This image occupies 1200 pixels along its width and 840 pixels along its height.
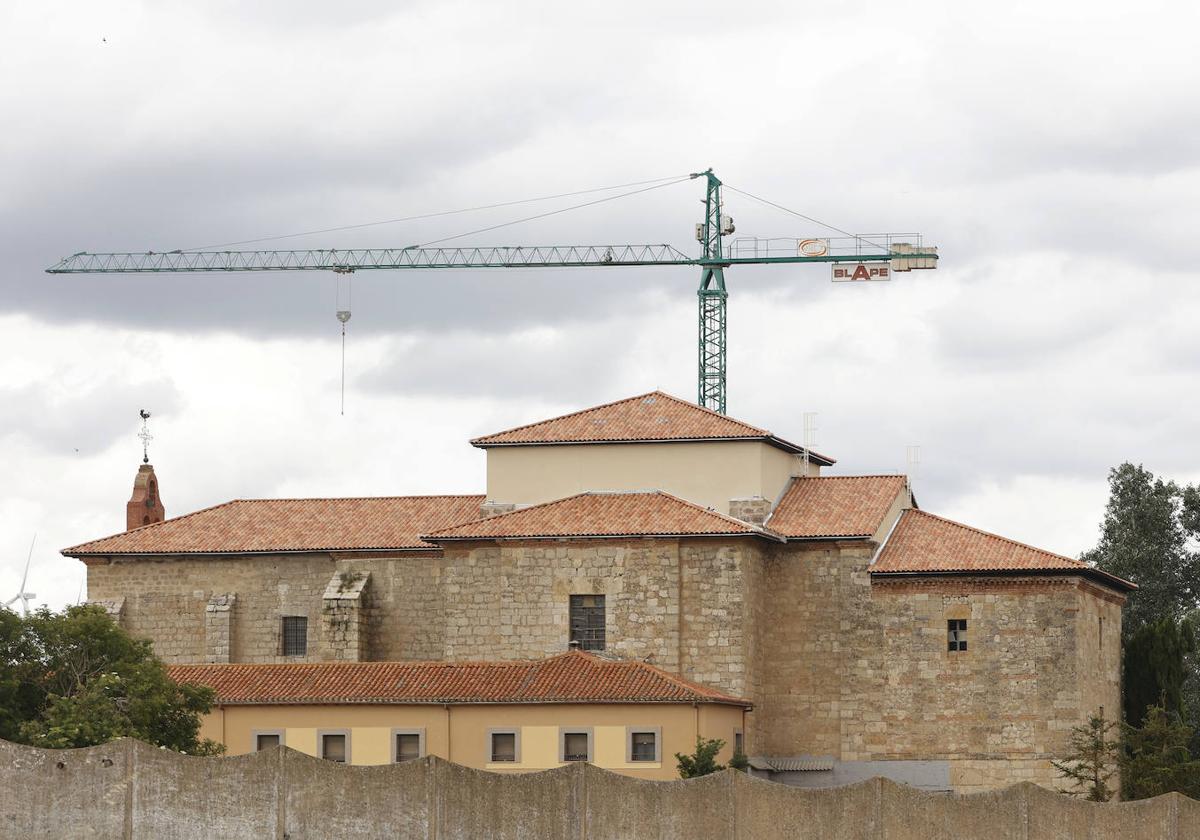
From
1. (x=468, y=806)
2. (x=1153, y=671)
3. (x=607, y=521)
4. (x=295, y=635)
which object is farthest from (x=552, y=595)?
(x=468, y=806)

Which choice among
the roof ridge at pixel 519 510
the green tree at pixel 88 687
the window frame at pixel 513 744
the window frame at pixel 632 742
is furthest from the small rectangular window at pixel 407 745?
the roof ridge at pixel 519 510

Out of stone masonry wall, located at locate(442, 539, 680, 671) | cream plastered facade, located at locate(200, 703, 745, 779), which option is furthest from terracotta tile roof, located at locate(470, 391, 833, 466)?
cream plastered facade, located at locate(200, 703, 745, 779)

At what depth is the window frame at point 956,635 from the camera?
2163 inches

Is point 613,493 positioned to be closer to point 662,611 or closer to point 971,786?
point 662,611

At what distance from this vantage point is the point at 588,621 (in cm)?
5544

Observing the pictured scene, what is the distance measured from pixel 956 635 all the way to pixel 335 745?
52.6 feet

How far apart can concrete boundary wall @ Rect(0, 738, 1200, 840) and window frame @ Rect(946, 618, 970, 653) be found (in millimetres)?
25576

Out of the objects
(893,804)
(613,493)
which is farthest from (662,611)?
(893,804)

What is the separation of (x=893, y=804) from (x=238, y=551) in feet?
116

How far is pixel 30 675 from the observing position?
4700 cm

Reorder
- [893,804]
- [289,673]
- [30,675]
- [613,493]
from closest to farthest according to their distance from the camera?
1. [893,804]
2. [30,675]
3. [289,673]
4. [613,493]

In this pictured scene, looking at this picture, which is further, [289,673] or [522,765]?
A: [289,673]

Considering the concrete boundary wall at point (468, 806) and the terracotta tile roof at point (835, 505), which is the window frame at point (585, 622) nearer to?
the terracotta tile roof at point (835, 505)

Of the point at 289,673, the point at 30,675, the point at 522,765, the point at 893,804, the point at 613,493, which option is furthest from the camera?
the point at 613,493
